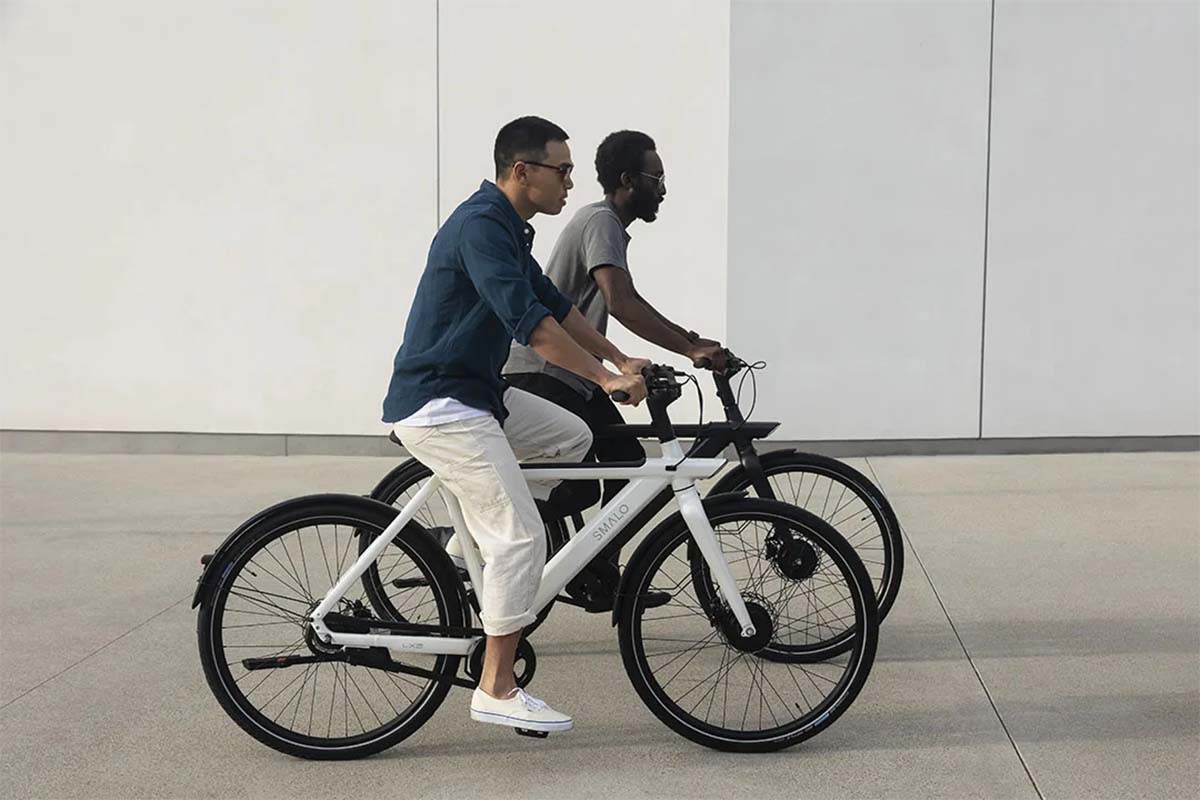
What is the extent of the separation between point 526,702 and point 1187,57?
25.6ft

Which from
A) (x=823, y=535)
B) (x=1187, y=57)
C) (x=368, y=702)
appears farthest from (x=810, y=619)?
(x=1187, y=57)

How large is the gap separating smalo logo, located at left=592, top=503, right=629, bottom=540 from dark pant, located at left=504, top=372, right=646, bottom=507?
483mm

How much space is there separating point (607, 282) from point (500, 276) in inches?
42.5

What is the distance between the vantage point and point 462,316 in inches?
153

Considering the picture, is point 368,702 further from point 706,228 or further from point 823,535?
point 706,228

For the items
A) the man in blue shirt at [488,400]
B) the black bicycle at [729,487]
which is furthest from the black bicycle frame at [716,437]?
the man in blue shirt at [488,400]

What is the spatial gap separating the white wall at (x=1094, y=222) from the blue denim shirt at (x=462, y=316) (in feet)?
21.9

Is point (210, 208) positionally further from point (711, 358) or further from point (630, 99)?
point (711, 358)

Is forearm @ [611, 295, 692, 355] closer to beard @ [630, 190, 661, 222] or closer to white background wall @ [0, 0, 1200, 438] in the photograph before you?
beard @ [630, 190, 661, 222]

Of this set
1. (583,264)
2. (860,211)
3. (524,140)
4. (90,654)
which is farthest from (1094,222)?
(90,654)

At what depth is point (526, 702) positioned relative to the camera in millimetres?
3934

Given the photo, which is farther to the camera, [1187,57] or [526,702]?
[1187,57]

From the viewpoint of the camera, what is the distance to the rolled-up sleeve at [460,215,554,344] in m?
3.69

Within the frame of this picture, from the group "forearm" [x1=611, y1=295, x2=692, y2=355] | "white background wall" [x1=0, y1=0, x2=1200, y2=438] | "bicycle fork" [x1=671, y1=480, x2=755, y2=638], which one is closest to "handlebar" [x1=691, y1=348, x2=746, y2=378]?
"forearm" [x1=611, y1=295, x2=692, y2=355]
